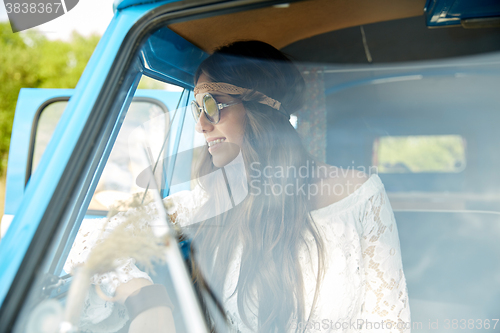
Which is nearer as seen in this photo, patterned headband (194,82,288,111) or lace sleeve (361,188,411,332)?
lace sleeve (361,188,411,332)

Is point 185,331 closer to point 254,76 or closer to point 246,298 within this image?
point 246,298

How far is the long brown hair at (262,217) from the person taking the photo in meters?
1.17

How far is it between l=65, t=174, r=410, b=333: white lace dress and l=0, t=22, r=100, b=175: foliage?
14.1 metres

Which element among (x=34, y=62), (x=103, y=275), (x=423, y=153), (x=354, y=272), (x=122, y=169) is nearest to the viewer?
(x=103, y=275)

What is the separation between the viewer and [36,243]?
2.14 ft

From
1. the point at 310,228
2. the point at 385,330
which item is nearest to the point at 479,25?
the point at 310,228

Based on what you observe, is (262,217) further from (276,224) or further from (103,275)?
(103,275)

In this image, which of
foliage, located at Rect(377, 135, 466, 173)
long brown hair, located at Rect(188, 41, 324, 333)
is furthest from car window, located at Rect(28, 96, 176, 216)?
foliage, located at Rect(377, 135, 466, 173)

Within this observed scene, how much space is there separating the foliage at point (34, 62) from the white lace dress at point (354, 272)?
557 inches

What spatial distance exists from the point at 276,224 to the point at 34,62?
1670cm

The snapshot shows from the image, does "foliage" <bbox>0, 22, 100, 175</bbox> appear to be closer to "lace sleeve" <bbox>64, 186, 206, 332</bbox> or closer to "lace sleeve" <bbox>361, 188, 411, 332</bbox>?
"lace sleeve" <bbox>64, 186, 206, 332</bbox>

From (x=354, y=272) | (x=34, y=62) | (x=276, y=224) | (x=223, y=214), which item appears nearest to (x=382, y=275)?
(x=354, y=272)

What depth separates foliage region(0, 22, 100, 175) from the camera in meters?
13.2

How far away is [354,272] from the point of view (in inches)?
46.4
